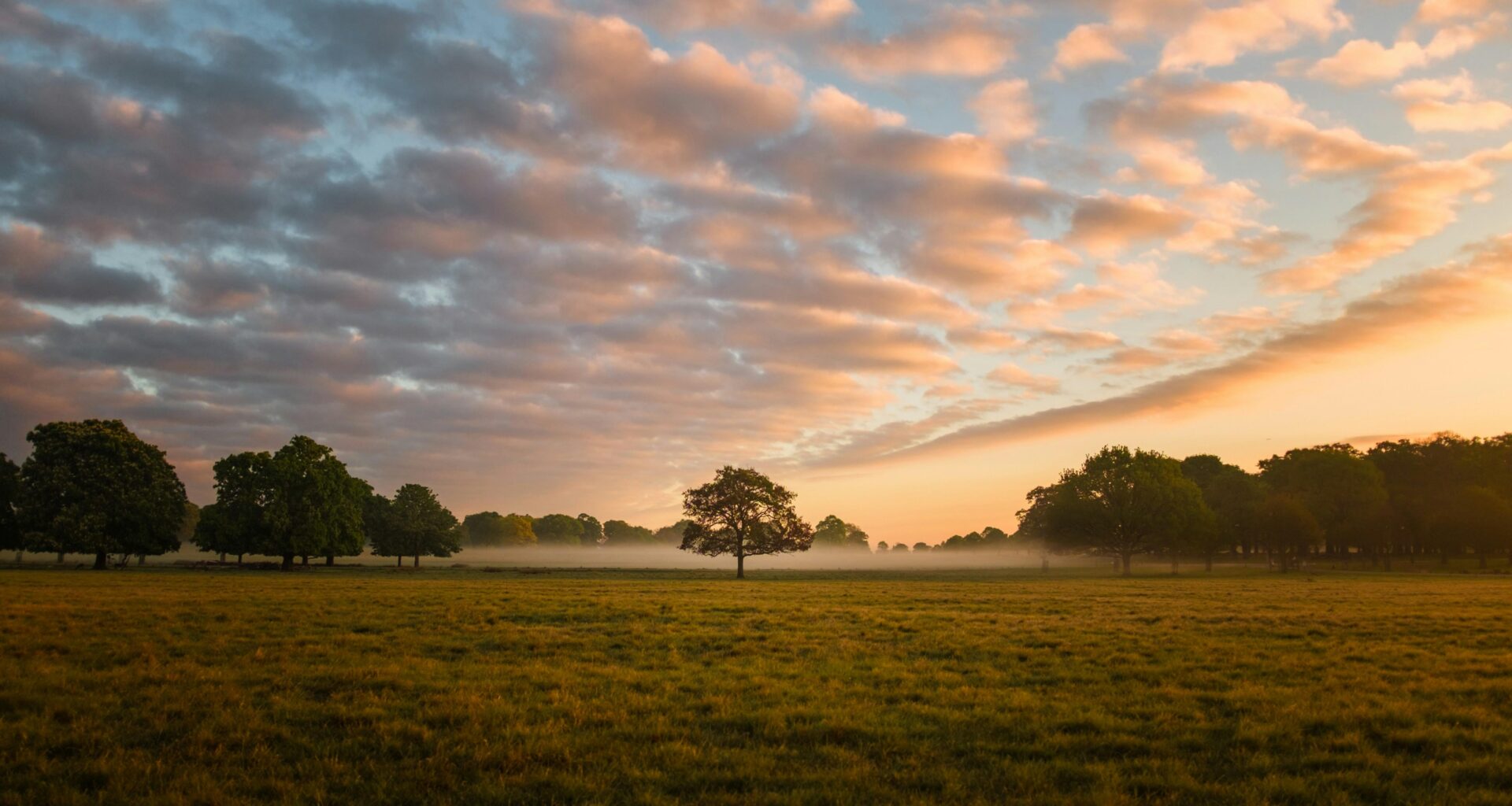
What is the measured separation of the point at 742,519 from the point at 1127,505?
154 feet

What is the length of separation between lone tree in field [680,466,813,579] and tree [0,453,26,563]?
67090mm

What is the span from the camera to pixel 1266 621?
29.4 m

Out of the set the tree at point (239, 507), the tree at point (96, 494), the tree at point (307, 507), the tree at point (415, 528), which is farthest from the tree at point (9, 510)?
the tree at point (415, 528)

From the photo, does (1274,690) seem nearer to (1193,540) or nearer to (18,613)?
(18,613)

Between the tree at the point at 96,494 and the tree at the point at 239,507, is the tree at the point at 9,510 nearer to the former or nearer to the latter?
the tree at the point at 96,494

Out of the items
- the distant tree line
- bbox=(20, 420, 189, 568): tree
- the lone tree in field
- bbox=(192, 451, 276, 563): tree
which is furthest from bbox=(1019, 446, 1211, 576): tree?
bbox=(20, 420, 189, 568): tree

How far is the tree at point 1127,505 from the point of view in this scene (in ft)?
314

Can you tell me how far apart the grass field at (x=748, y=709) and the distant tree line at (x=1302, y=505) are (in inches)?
2760

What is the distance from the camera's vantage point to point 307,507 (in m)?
88.8

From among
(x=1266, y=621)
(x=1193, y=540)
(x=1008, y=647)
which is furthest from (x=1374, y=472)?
(x=1008, y=647)

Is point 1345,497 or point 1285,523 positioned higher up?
point 1345,497

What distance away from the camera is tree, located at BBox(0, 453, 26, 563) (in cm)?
8144

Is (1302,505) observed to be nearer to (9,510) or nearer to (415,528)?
(415,528)

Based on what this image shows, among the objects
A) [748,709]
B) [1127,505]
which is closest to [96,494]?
[748,709]
